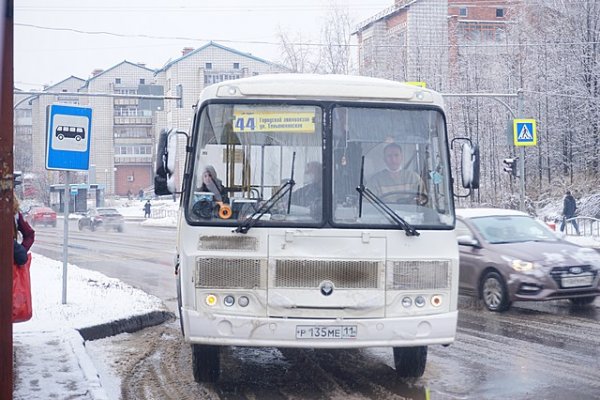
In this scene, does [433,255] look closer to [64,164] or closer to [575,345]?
[575,345]

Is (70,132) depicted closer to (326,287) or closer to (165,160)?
(165,160)

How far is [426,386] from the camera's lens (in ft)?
25.1

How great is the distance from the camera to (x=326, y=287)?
7000 millimetres

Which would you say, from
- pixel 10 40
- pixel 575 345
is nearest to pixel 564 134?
pixel 575 345

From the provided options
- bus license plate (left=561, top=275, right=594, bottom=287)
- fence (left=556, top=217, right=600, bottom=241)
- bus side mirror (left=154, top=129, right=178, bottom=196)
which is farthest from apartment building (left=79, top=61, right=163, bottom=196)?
bus side mirror (left=154, top=129, right=178, bottom=196)

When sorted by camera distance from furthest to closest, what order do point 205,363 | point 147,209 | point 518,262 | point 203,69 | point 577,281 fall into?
point 203,69 → point 147,209 → point 518,262 → point 577,281 → point 205,363

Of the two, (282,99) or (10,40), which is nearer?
(10,40)

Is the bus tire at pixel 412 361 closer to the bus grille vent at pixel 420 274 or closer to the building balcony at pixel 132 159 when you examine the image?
the bus grille vent at pixel 420 274

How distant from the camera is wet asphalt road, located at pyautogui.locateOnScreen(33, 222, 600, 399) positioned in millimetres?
7371

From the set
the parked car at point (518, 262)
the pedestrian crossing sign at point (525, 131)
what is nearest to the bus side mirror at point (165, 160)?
the parked car at point (518, 262)

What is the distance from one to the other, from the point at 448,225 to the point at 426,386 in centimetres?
155

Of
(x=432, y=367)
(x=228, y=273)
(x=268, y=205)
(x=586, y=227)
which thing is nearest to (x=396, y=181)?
(x=268, y=205)

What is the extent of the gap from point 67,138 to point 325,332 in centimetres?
601

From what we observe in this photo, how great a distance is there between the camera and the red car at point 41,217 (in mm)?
53594
